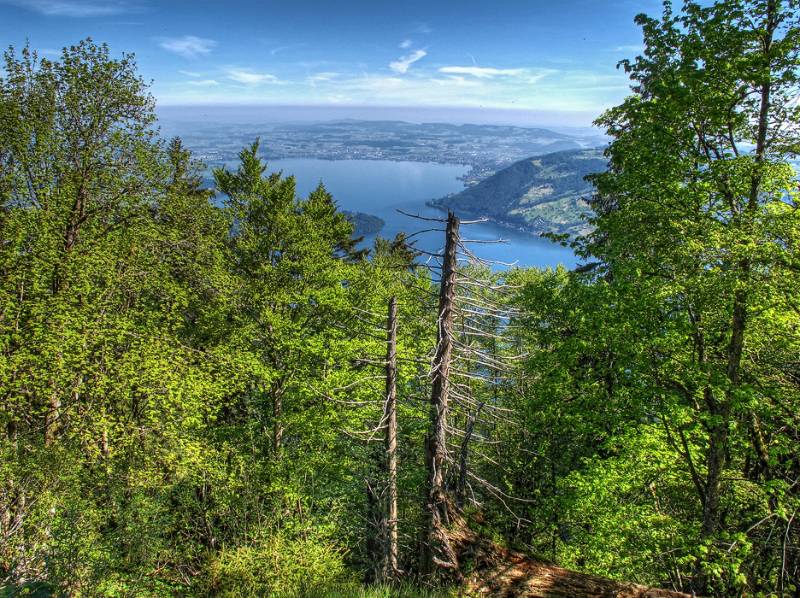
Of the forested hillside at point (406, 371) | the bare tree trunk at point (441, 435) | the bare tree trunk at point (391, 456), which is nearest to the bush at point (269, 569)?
the forested hillside at point (406, 371)

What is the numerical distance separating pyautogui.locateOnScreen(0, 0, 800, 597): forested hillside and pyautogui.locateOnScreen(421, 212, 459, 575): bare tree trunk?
0.21ft

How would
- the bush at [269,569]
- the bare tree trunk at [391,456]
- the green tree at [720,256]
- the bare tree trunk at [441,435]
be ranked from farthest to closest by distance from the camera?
the bare tree trunk at [391,456]
the bush at [269,569]
the green tree at [720,256]
the bare tree trunk at [441,435]

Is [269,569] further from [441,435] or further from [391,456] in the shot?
[441,435]

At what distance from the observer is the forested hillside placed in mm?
10055

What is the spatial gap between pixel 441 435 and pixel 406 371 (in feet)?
29.1

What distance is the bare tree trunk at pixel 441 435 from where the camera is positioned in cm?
883

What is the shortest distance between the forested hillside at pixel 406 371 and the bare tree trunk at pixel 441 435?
6cm

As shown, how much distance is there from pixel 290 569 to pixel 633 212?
48.9 feet

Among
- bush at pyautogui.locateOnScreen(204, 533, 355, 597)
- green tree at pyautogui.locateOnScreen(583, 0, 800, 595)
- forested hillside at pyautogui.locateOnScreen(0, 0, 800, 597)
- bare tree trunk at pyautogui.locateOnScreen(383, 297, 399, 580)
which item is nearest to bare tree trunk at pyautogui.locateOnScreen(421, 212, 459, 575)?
forested hillside at pyautogui.locateOnScreen(0, 0, 800, 597)

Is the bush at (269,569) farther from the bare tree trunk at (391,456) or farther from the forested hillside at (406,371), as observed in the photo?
the bare tree trunk at (391,456)

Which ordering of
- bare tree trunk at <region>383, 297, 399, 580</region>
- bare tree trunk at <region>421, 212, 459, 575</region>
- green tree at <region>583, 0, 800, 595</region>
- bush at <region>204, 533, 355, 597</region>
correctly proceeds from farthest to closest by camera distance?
bare tree trunk at <region>383, 297, 399, 580</region>, bush at <region>204, 533, 355, 597</region>, green tree at <region>583, 0, 800, 595</region>, bare tree trunk at <region>421, 212, 459, 575</region>

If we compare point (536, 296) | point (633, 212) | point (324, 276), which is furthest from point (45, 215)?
point (633, 212)

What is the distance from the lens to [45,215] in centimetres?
1747

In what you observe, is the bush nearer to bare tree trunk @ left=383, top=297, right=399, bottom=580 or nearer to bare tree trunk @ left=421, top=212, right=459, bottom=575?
bare tree trunk @ left=383, top=297, right=399, bottom=580
